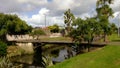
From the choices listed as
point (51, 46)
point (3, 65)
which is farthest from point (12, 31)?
point (3, 65)

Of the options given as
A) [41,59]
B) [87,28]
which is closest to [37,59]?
[41,59]

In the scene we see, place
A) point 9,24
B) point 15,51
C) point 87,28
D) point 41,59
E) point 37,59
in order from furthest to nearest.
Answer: point 9,24 → point 15,51 → point 41,59 → point 37,59 → point 87,28

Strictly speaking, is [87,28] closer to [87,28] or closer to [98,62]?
[87,28]

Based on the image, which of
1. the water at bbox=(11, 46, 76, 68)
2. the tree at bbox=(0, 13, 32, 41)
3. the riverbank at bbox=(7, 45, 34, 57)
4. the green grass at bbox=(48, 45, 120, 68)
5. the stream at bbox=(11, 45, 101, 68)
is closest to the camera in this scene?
the green grass at bbox=(48, 45, 120, 68)

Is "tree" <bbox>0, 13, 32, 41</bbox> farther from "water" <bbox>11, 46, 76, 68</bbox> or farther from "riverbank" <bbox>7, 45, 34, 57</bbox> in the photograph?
"water" <bbox>11, 46, 76, 68</bbox>

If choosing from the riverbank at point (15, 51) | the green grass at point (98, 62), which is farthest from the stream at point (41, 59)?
the green grass at point (98, 62)

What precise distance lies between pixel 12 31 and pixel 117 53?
61.1 metres

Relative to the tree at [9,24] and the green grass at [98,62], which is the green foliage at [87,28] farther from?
the tree at [9,24]

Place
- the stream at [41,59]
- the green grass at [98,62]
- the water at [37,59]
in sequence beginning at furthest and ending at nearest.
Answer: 1. the water at [37,59]
2. the stream at [41,59]
3. the green grass at [98,62]

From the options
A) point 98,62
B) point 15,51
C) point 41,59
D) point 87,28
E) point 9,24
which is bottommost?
point 41,59

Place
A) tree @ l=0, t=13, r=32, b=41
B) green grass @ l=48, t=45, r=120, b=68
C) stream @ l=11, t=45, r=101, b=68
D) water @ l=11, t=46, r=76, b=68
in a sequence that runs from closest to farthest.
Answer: green grass @ l=48, t=45, r=120, b=68
stream @ l=11, t=45, r=101, b=68
water @ l=11, t=46, r=76, b=68
tree @ l=0, t=13, r=32, b=41

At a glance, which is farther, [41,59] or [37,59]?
[41,59]

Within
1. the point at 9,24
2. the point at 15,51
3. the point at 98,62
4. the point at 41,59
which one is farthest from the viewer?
the point at 9,24

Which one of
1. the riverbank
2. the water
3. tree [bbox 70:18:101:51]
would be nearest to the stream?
the water
